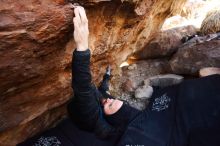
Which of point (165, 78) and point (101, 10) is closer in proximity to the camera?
point (101, 10)

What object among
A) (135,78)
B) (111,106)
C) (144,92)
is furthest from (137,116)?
(135,78)

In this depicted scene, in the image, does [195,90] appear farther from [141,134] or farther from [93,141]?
[93,141]

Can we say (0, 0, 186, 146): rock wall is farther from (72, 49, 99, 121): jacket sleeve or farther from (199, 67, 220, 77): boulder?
(199, 67, 220, 77): boulder

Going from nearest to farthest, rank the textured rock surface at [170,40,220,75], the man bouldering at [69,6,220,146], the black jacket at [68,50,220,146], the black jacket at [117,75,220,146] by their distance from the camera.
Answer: the man bouldering at [69,6,220,146]
the black jacket at [68,50,220,146]
the black jacket at [117,75,220,146]
the textured rock surface at [170,40,220,75]

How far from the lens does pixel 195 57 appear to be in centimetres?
452

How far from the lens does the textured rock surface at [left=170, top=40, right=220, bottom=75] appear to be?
4341 mm

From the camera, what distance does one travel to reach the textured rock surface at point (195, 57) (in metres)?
4.34

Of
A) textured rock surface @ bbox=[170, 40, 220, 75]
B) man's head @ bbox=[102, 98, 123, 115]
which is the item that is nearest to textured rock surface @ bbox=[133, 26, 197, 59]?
textured rock surface @ bbox=[170, 40, 220, 75]

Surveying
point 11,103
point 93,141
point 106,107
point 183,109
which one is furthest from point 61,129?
point 183,109

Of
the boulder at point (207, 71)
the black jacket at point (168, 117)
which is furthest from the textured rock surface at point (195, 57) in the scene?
the black jacket at point (168, 117)

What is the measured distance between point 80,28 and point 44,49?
0.33 m

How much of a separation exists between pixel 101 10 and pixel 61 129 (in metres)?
1.48

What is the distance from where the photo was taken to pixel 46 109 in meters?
2.84

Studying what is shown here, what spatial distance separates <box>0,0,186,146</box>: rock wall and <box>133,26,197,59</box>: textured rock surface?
1.54 metres
